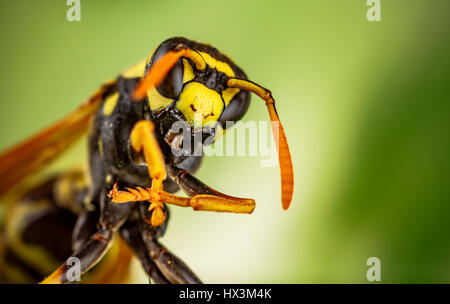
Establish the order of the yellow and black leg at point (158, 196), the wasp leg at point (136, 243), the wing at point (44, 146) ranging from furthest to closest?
the wing at point (44, 146), the wasp leg at point (136, 243), the yellow and black leg at point (158, 196)

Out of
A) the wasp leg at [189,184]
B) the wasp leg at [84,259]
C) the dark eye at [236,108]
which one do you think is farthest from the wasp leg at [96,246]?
the dark eye at [236,108]

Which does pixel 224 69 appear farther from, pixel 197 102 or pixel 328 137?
pixel 328 137

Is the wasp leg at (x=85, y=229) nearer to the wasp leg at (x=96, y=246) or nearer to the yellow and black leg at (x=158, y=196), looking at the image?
the wasp leg at (x=96, y=246)

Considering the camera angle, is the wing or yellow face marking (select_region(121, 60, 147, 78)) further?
the wing

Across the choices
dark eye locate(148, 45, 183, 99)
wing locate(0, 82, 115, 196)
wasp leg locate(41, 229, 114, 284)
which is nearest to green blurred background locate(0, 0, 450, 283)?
wing locate(0, 82, 115, 196)

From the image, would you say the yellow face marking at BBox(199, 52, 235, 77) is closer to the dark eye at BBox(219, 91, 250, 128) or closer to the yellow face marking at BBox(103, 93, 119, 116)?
the dark eye at BBox(219, 91, 250, 128)

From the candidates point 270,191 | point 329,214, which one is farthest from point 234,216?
point 329,214
